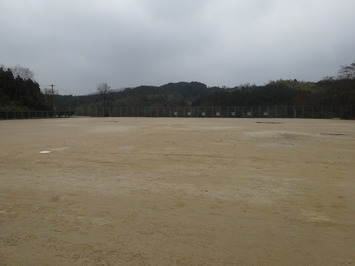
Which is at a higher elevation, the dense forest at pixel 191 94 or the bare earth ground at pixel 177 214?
the dense forest at pixel 191 94

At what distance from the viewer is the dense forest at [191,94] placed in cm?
6166

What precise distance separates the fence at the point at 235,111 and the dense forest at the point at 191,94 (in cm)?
288

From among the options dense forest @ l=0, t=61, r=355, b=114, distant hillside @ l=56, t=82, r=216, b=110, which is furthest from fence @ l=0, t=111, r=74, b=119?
distant hillside @ l=56, t=82, r=216, b=110

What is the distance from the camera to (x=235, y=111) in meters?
71.4

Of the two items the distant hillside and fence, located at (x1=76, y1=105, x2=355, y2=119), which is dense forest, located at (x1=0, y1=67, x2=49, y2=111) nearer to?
fence, located at (x1=76, y1=105, x2=355, y2=119)

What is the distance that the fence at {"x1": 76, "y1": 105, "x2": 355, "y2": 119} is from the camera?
58.8 meters

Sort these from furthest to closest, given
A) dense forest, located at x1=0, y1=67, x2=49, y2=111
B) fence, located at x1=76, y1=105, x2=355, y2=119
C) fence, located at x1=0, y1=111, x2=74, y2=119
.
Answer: dense forest, located at x1=0, y1=67, x2=49, y2=111
fence, located at x1=0, y1=111, x2=74, y2=119
fence, located at x1=76, y1=105, x2=355, y2=119

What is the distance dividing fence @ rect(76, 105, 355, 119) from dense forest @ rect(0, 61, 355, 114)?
Answer: 2.88 m

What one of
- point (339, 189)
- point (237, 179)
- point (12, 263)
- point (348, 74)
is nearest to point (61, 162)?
point (237, 179)

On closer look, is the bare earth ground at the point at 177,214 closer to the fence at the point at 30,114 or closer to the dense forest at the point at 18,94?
the fence at the point at 30,114

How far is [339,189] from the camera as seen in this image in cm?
631

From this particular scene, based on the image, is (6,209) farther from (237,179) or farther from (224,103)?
(224,103)

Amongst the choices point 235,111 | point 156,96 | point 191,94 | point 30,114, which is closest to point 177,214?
point 235,111

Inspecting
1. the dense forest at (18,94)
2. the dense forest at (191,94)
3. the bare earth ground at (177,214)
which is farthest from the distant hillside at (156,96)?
the bare earth ground at (177,214)
